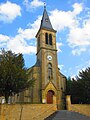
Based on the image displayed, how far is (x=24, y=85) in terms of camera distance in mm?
Answer: 28875

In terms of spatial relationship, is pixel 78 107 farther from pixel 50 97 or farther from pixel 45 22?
pixel 45 22

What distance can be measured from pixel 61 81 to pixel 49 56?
5.50 metres

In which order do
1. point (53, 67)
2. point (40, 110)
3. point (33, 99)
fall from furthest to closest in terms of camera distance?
point (53, 67) < point (33, 99) < point (40, 110)

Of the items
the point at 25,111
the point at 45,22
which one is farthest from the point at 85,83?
the point at 45,22

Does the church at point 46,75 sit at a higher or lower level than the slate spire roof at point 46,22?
lower

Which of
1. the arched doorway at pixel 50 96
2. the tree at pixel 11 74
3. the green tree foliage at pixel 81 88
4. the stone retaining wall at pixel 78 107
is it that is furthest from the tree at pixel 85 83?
the tree at pixel 11 74

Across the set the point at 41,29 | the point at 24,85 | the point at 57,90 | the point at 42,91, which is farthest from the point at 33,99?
the point at 41,29

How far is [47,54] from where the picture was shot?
39781 millimetres

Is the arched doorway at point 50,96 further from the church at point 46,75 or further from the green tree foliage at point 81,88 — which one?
the green tree foliage at point 81,88

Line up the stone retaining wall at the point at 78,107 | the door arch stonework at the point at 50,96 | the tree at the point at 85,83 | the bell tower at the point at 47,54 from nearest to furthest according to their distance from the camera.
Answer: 1. the stone retaining wall at the point at 78,107
2. the tree at the point at 85,83
3. the door arch stonework at the point at 50,96
4. the bell tower at the point at 47,54

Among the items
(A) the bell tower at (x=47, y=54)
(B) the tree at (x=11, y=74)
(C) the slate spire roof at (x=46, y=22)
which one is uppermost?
(C) the slate spire roof at (x=46, y=22)

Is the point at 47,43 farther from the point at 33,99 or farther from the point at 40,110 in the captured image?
the point at 40,110

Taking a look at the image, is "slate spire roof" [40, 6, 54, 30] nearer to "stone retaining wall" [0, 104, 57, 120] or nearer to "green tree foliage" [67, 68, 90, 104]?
"green tree foliage" [67, 68, 90, 104]

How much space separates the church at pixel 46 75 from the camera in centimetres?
3609
